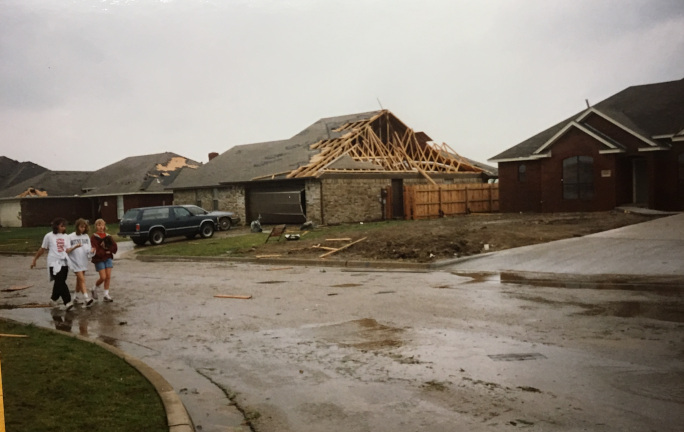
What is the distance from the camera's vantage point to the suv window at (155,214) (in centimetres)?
2961

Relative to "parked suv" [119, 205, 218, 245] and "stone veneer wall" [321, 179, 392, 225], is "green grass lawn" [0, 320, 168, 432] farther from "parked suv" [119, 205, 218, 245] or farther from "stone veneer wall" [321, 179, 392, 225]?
"stone veneer wall" [321, 179, 392, 225]

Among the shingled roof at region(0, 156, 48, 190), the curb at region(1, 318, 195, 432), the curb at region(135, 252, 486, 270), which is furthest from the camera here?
the shingled roof at region(0, 156, 48, 190)

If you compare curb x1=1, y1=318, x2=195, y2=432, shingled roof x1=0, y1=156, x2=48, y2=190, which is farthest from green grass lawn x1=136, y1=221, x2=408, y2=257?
shingled roof x1=0, y1=156, x2=48, y2=190

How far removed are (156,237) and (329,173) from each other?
10.1 m

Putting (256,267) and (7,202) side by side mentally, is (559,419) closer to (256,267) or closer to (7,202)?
(256,267)

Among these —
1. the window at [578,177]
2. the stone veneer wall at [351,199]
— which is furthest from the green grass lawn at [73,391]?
the window at [578,177]

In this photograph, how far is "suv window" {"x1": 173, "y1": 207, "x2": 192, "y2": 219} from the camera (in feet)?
101

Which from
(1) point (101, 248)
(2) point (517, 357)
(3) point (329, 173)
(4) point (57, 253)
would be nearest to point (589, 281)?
(2) point (517, 357)

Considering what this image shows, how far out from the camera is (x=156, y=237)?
97.8 feet

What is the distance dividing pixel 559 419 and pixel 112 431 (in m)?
3.55

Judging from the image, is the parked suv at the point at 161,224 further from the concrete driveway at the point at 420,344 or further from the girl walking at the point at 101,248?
the girl walking at the point at 101,248

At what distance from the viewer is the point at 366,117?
4291cm

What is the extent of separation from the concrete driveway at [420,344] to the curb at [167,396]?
8.6 inches

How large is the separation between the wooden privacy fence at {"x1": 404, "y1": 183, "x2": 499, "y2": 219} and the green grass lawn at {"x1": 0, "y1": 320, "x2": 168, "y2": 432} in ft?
95.6
